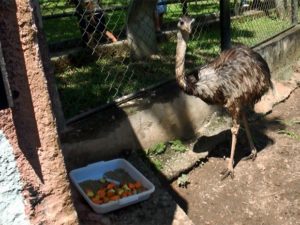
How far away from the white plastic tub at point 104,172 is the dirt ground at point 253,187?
519mm

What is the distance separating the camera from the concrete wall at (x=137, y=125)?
3928mm

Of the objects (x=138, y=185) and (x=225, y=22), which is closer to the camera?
(x=138, y=185)

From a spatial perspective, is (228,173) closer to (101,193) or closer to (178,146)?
(178,146)

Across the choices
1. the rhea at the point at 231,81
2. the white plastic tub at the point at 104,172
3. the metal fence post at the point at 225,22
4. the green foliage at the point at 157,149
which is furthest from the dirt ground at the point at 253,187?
the metal fence post at the point at 225,22

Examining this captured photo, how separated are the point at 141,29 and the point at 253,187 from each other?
97.1 inches

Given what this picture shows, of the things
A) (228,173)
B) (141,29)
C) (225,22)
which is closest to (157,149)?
(228,173)

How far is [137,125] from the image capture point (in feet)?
14.2

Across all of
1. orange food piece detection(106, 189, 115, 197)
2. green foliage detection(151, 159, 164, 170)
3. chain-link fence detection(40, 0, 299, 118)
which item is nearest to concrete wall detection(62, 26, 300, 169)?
green foliage detection(151, 159, 164, 170)

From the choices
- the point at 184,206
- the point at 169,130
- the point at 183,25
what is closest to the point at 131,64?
the point at 169,130

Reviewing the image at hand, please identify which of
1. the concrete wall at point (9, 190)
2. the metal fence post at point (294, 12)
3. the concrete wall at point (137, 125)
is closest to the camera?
the concrete wall at point (9, 190)

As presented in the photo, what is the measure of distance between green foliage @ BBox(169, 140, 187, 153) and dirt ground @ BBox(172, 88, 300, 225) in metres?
0.22

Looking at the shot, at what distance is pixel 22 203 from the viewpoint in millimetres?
1797

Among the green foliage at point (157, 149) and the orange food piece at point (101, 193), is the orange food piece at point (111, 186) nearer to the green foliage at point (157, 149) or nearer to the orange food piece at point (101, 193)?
the orange food piece at point (101, 193)

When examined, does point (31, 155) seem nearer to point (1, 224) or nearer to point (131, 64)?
point (1, 224)
